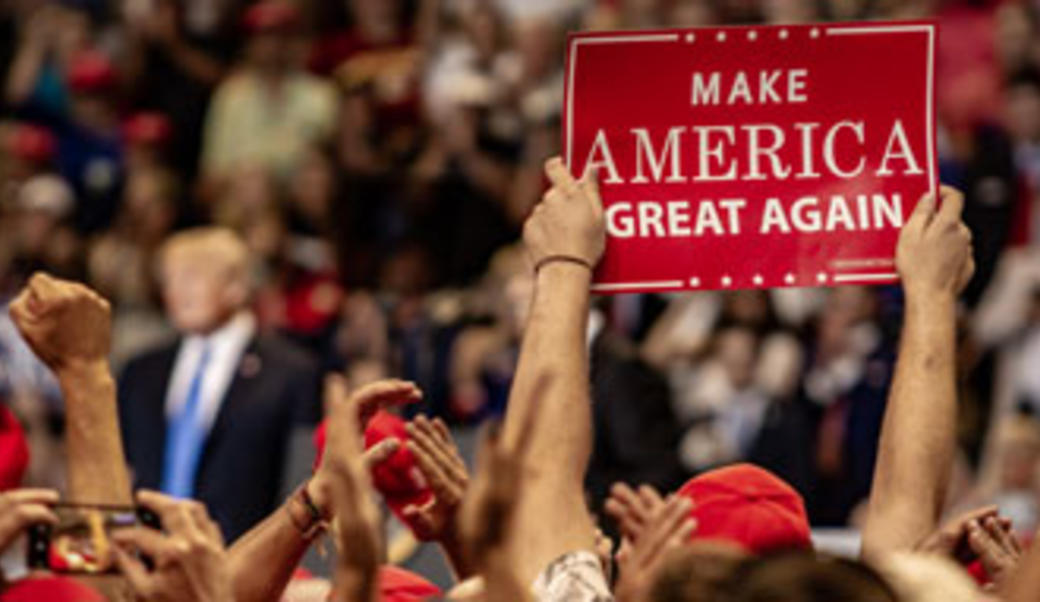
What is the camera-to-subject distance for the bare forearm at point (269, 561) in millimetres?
4258

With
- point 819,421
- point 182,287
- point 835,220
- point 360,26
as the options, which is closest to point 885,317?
point 819,421

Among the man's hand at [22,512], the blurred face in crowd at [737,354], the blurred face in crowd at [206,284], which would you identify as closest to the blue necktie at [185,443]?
the blurred face in crowd at [206,284]

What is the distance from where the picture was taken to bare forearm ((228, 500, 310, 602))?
14.0ft

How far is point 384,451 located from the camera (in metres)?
4.14

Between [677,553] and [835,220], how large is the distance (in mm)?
1251

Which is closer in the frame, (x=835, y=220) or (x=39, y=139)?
(x=835, y=220)

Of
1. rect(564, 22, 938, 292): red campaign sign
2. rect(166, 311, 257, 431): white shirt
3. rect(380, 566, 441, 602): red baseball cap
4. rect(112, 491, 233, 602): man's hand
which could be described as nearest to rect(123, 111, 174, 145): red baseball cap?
rect(166, 311, 257, 431): white shirt

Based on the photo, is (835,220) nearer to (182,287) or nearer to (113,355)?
(182,287)

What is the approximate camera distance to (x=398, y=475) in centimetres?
436

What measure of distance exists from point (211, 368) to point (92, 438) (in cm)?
434

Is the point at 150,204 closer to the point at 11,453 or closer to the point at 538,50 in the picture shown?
the point at 538,50

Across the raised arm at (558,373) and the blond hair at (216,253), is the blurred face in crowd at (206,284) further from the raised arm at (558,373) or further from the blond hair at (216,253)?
the raised arm at (558,373)

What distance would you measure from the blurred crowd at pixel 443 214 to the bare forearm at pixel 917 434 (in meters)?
3.61

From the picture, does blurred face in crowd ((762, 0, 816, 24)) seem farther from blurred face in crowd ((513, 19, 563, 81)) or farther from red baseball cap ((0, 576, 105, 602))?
red baseball cap ((0, 576, 105, 602))
